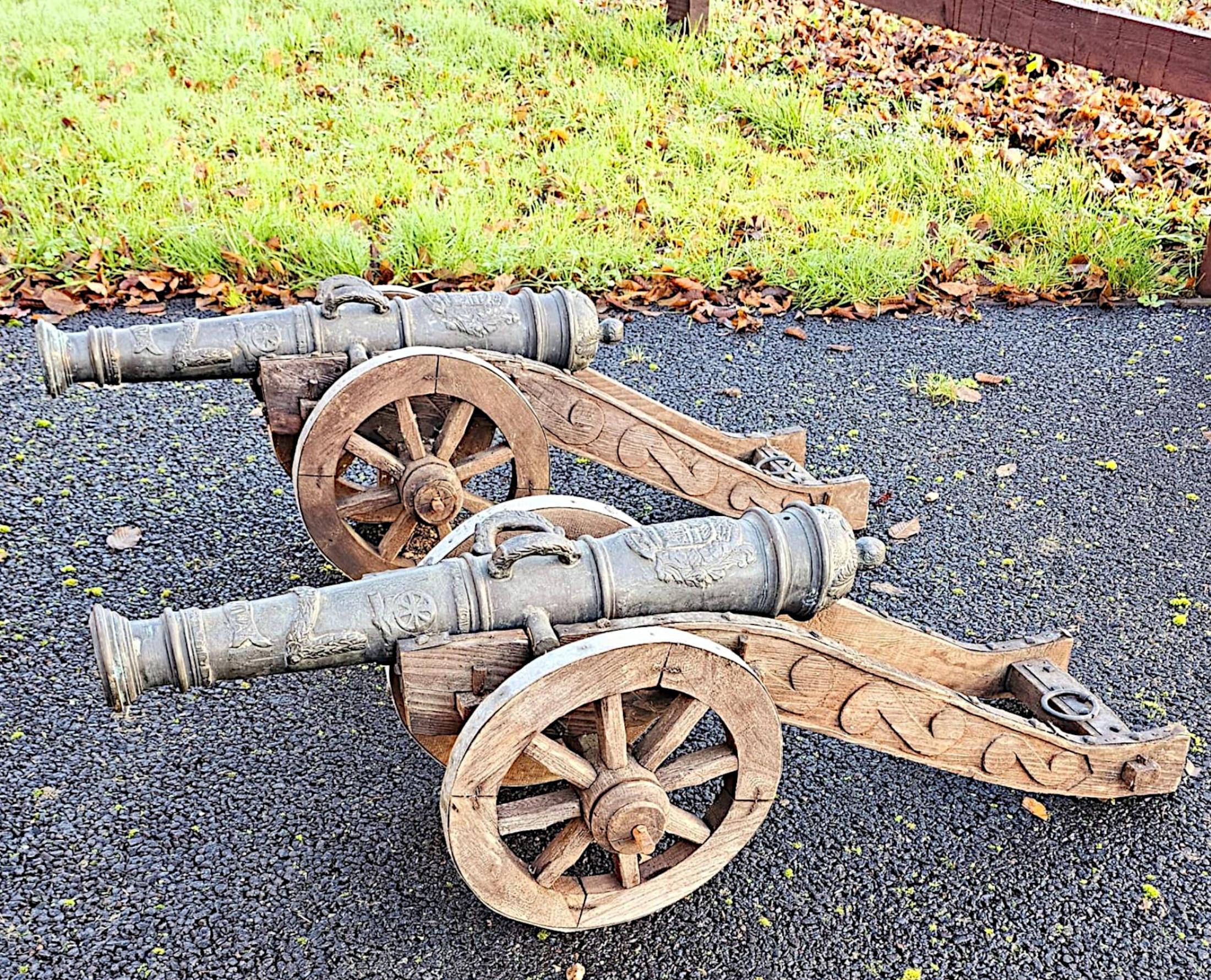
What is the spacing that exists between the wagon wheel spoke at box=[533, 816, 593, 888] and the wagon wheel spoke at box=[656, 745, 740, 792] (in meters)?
0.19

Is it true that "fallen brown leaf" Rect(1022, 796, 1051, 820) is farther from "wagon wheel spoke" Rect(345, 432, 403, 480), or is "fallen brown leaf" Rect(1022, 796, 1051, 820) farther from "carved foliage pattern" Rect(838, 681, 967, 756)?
"wagon wheel spoke" Rect(345, 432, 403, 480)

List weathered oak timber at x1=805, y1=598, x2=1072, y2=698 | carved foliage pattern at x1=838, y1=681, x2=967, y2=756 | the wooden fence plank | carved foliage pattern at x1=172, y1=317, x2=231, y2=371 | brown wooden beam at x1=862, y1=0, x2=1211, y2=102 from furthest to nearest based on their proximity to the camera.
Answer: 1. the wooden fence plank
2. brown wooden beam at x1=862, y1=0, x2=1211, y2=102
3. carved foliage pattern at x1=172, y1=317, x2=231, y2=371
4. weathered oak timber at x1=805, y1=598, x2=1072, y2=698
5. carved foliage pattern at x1=838, y1=681, x2=967, y2=756

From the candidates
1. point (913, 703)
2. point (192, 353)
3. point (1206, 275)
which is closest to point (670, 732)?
point (913, 703)

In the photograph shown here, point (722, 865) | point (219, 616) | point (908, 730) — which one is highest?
point (219, 616)

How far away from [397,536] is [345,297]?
677 millimetres

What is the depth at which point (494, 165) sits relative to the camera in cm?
668

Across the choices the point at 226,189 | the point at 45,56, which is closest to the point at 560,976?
the point at 226,189

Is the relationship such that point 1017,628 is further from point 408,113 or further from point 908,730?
point 408,113

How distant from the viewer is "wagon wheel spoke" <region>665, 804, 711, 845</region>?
93.0 inches

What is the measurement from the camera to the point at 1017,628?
3564 mm

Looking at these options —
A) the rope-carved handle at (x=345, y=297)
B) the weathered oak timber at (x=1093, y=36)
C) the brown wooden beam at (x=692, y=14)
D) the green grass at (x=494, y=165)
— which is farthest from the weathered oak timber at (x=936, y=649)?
the brown wooden beam at (x=692, y=14)

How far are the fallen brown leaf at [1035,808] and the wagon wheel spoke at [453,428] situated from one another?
1.72 meters

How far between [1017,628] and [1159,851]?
89 cm

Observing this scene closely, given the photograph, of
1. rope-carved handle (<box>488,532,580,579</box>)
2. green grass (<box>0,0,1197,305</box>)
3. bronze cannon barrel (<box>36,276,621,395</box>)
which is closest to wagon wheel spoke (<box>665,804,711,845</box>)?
rope-carved handle (<box>488,532,580,579</box>)
